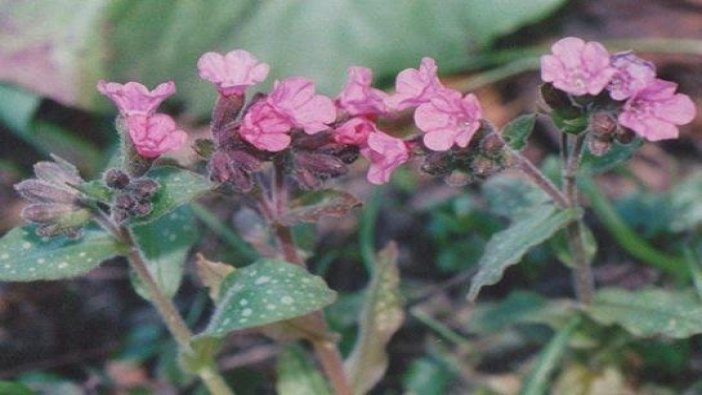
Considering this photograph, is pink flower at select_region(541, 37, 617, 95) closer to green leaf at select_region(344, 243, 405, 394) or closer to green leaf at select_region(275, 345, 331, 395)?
green leaf at select_region(344, 243, 405, 394)

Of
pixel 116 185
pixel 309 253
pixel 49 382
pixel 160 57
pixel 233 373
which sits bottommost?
pixel 233 373

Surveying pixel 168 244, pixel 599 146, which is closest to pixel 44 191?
pixel 168 244

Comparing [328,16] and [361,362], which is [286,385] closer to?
[361,362]

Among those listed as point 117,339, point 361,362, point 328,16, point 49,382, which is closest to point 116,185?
point 361,362

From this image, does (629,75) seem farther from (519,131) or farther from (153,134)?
(153,134)

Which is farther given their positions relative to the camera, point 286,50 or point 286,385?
point 286,50

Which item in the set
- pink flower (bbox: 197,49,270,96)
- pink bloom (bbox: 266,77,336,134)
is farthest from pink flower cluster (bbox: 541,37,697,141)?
pink flower (bbox: 197,49,270,96)

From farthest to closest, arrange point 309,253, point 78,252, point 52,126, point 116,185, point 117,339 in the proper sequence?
point 52,126, point 117,339, point 309,253, point 78,252, point 116,185
